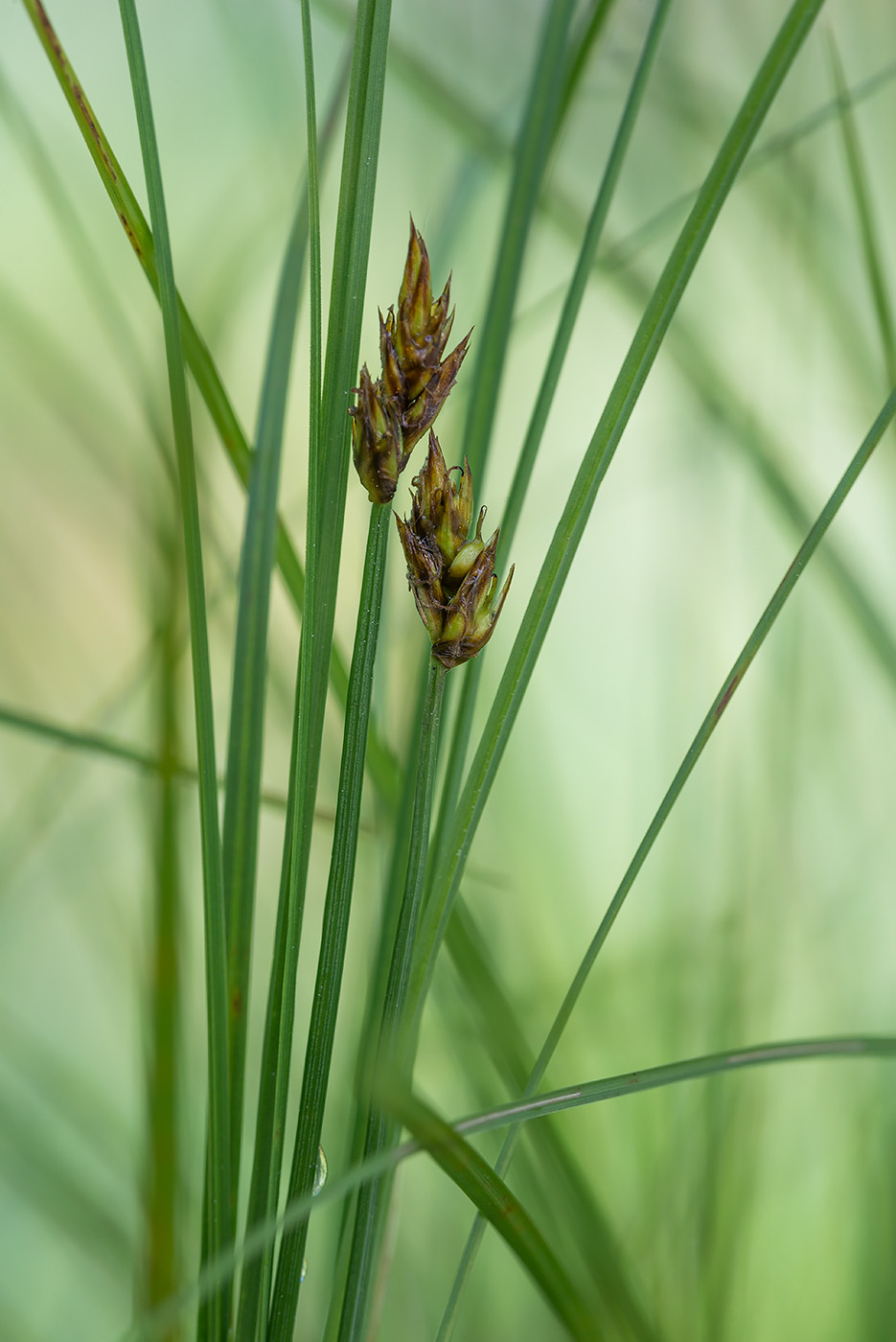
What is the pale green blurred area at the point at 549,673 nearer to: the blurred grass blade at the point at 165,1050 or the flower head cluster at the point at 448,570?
the blurred grass blade at the point at 165,1050

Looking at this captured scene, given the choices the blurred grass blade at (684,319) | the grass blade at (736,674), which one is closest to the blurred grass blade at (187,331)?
the grass blade at (736,674)

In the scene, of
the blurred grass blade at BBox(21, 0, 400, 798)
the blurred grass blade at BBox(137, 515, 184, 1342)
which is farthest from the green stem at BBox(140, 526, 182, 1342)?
the blurred grass blade at BBox(21, 0, 400, 798)

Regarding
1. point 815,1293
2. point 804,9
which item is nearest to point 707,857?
point 815,1293

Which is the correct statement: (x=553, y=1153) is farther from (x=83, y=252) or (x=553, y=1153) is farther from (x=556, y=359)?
(x=83, y=252)

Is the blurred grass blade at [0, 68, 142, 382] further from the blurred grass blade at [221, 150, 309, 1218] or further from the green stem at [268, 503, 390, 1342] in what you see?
the green stem at [268, 503, 390, 1342]

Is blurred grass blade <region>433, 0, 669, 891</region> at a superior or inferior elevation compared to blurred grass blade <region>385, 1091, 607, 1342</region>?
superior

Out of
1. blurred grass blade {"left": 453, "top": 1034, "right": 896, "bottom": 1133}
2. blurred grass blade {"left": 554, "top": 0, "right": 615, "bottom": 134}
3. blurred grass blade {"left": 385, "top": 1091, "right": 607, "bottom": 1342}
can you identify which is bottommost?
blurred grass blade {"left": 385, "top": 1091, "right": 607, "bottom": 1342}

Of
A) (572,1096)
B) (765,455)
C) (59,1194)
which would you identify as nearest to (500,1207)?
(572,1096)

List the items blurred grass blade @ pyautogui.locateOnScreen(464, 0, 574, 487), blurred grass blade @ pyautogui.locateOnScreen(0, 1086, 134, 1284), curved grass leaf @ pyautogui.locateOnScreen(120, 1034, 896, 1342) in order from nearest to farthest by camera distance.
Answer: curved grass leaf @ pyautogui.locateOnScreen(120, 1034, 896, 1342) → blurred grass blade @ pyautogui.locateOnScreen(464, 0, 574, 487) → blurred grass blade @ pyautogui.locateOnScreen(0, 1086, 134, 1284)
